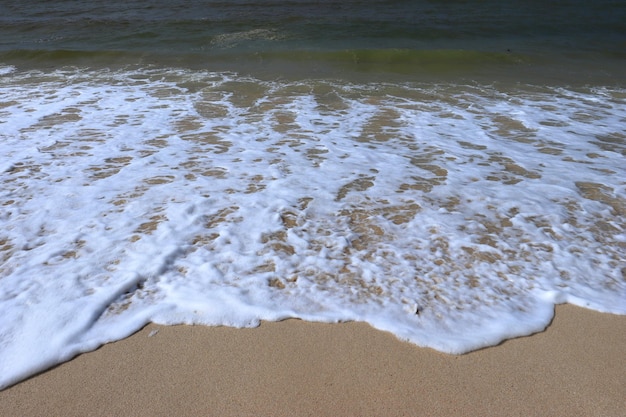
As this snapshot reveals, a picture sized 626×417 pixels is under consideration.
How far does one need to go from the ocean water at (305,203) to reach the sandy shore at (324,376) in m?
0.11

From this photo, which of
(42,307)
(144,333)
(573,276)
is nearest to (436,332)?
(573,276)

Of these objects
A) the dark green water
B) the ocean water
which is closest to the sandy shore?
the ocean water

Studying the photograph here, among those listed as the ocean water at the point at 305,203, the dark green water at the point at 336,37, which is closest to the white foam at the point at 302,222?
the ocean water at the point at 305,203

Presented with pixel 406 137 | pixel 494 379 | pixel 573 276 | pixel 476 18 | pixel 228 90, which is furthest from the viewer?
pixel 476 18

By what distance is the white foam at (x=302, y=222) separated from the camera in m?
2.65

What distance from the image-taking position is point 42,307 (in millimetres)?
2639

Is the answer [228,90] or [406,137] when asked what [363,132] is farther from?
[228,90]

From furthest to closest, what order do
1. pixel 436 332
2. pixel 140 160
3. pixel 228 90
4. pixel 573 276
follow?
pixel 228 90, pixel 140 160, pixel 573 276, pixel 436 332

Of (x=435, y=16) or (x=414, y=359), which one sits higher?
(x=414, y=359)

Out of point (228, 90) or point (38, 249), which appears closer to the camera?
point (38, 249)

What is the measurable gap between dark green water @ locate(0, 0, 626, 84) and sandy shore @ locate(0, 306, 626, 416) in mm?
7250

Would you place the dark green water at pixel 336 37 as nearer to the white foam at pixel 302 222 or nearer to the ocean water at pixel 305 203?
the ocean water at pixel 305 203

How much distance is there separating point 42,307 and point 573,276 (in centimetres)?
293

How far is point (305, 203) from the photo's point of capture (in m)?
3.84
